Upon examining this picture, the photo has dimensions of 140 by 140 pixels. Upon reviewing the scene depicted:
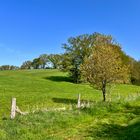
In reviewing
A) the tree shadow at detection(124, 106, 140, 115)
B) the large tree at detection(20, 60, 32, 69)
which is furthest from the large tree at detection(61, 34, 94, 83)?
the large tree at detection(20, 60, 32, 69)

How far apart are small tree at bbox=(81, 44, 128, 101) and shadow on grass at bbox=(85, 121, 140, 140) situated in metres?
17.8

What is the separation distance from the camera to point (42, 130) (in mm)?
16828

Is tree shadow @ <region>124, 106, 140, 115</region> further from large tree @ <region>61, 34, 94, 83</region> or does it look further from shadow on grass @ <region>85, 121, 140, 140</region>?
large tree @ <region>61, 34, 94, 83</region>

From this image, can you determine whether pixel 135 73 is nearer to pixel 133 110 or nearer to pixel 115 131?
pixel 133 110

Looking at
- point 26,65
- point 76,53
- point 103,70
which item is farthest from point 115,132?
point 26,65

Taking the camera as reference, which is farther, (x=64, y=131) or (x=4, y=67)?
(x=4, y=67)

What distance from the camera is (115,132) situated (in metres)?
17.5

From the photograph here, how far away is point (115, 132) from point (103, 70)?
65.3ft

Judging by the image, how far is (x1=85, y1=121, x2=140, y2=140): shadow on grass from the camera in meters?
16.2

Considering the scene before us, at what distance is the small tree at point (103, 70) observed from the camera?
37.3 metres

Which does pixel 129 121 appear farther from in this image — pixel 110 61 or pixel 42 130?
pixel 110 61

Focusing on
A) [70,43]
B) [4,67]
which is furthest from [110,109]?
[4,67]

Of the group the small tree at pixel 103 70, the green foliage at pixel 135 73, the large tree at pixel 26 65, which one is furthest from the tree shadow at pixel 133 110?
the large tree at pixel 26 65

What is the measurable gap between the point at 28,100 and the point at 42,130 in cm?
2446
